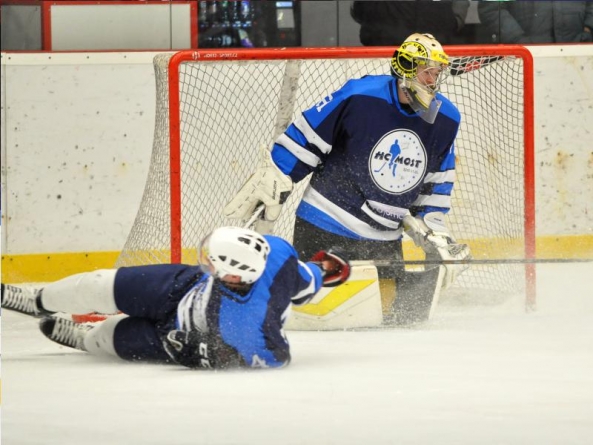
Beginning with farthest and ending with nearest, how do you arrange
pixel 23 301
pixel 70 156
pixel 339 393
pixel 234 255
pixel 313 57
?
1. pixel 70 156
2. pixel 313 57
3. pixel 23 301
4. pixel 234 255
5. pixel 339 393

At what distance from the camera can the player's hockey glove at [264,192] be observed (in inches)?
183

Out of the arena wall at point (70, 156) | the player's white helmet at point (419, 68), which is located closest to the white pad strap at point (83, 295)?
the player's white helmet at point (419, 68)

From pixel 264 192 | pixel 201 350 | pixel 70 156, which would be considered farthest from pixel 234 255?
pixel 70 156

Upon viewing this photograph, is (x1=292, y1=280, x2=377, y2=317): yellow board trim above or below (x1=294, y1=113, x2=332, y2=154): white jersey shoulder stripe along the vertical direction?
below

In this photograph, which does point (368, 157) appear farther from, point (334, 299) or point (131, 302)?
point (131, 302)

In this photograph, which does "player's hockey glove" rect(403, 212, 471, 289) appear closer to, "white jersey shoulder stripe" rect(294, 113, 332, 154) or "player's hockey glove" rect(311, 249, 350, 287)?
"white jersey shoulder stripe" rect(294, 113, 332, 154)

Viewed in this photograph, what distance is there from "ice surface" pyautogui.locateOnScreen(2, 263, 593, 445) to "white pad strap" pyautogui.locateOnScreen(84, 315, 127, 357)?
0.13 ft

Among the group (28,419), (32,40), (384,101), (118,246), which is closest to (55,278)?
(118,246)

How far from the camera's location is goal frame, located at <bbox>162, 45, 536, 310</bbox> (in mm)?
4992

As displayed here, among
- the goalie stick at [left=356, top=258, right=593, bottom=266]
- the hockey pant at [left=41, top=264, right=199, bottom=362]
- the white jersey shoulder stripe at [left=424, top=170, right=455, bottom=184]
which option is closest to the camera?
the hockey pant at [left=41, top=264, right=199, bottom=362]

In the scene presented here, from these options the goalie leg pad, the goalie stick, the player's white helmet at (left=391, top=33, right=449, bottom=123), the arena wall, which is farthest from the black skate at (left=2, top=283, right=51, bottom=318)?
the arena wall

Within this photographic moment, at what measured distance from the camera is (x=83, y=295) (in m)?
3.93

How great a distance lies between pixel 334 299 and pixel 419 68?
0.84 metres

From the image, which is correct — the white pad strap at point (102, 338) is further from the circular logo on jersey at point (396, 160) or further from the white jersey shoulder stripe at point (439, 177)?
the white jersey shoulder stripe at point (439, 177)
